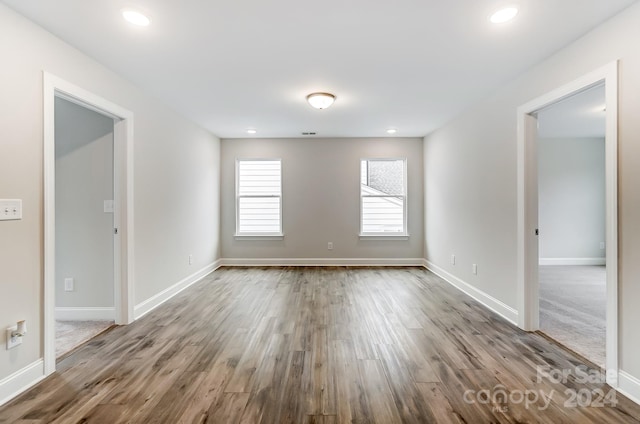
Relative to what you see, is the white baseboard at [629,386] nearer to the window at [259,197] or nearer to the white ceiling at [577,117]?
the white ceiling at [577,117]

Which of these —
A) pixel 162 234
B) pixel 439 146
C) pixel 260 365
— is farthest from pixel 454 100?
pixel 162 234

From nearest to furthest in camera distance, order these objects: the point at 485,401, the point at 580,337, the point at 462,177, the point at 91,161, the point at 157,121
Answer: the point at 485,401, the point at 580,337, the point at 91,161, the point at 157,121, the point at 462,177

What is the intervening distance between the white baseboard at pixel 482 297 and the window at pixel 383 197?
3.90 feet

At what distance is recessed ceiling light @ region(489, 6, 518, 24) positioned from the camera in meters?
1.89

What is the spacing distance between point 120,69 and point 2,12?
940 millimetres

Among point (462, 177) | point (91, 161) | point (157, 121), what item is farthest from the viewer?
point (462, 177)

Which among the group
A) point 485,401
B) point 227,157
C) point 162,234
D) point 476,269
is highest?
point 227,157

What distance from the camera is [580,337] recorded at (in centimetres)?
259

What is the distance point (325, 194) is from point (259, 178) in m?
1.36

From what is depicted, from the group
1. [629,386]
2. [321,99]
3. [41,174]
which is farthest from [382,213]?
[41,174]

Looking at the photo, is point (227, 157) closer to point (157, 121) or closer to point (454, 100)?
point (157, 121)

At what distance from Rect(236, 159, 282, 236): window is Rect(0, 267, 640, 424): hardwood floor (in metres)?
2.45

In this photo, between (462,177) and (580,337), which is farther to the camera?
(462,177)

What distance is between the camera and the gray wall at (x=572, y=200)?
19.3 ft
